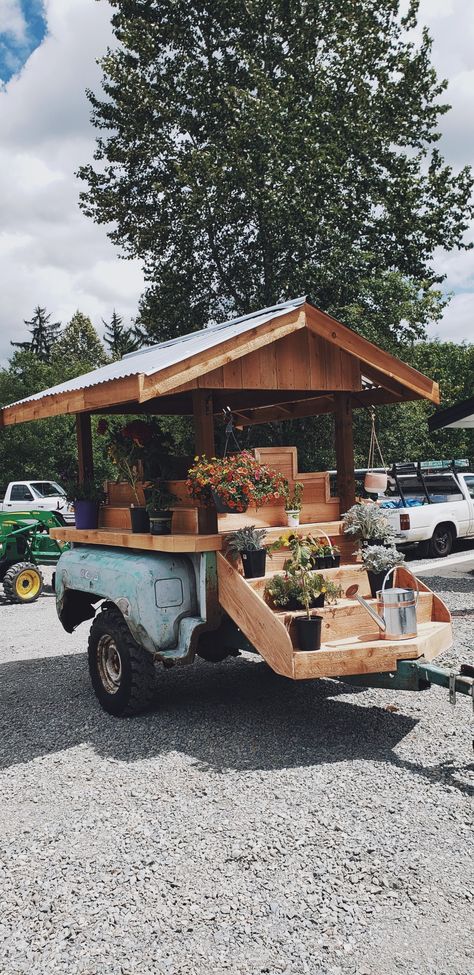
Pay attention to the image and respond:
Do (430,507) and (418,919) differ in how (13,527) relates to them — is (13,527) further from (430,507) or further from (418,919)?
(418,919)

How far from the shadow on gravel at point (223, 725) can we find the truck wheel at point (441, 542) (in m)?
9.36

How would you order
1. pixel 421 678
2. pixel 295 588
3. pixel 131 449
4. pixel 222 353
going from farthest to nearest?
1. pixel 131 449
2. pixel 222 353
3. pixel 295 588
4. pixel 421 678

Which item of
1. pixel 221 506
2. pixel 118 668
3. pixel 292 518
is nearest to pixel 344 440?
pixel 292 518

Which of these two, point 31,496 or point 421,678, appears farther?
point 31,496

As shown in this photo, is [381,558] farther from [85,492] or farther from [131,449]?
[85,492]

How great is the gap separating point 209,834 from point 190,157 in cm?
2005

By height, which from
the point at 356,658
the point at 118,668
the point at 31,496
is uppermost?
the point at 31,496

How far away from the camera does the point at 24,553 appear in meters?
13.5

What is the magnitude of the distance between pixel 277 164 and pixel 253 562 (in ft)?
56.3

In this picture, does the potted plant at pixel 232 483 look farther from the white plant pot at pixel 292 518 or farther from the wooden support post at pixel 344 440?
the wooden support post at pixel 344 440

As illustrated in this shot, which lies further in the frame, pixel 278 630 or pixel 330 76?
pixel 330 76

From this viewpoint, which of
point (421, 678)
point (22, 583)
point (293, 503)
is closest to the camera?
point (421, 678)

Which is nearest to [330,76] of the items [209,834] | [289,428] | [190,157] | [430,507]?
[190,157]

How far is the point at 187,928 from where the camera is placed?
3.35m
